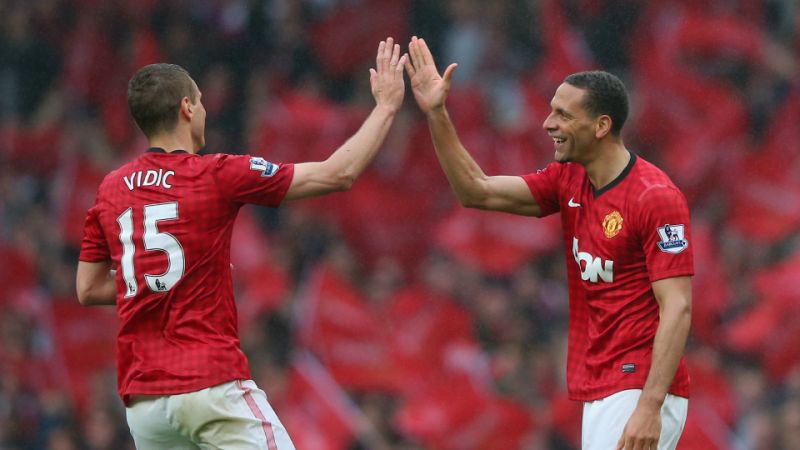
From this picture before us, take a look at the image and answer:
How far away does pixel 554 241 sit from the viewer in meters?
11.8

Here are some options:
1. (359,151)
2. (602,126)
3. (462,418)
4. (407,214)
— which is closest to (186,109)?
(359,151)

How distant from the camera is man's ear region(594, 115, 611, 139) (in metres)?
5.86

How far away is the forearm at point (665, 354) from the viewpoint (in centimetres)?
545

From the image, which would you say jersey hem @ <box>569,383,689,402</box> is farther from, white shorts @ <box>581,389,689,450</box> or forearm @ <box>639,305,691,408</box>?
forearm @ <box>639,305,691,408</box>

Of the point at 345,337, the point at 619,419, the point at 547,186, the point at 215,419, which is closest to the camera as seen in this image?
the point at 215,419

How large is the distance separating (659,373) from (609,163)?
0.92m

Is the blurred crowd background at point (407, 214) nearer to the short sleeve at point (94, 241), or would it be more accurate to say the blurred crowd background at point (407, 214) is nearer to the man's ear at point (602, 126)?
the man's ear at point (602, 126)

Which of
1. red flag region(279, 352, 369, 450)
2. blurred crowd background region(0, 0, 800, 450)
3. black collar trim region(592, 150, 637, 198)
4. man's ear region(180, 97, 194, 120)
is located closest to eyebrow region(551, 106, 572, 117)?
black collar trim region(592, 150, 637, 198)

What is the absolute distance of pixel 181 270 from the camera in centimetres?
542

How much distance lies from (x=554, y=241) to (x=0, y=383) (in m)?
4.53

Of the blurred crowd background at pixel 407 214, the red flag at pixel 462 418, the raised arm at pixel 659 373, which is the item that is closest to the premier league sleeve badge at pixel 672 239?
the raised arm at pixel 659 373

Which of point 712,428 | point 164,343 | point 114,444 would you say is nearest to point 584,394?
point 164,343

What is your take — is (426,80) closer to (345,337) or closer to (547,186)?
(547,186)

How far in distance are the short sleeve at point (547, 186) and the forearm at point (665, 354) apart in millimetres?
936
